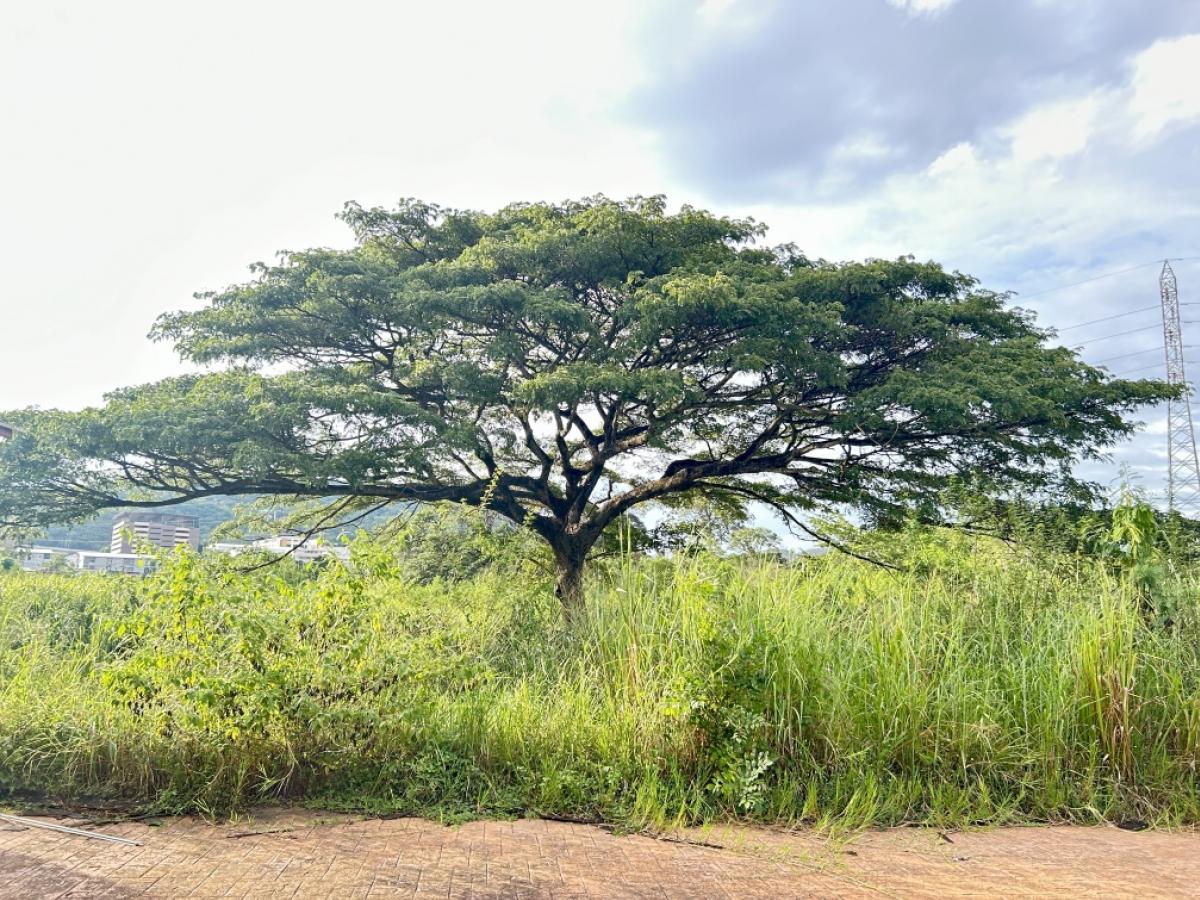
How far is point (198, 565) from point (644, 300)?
17.0ft

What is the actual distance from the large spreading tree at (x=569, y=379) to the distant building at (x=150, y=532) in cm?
59

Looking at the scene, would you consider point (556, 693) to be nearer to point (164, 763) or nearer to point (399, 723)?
point (399, 723)

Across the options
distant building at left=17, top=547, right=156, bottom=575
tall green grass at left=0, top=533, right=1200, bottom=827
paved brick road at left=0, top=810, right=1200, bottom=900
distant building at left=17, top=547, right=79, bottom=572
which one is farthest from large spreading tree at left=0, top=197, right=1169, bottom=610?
distant building at left=17, top=547, right=79, bottom=572

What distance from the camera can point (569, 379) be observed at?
26.1 ft

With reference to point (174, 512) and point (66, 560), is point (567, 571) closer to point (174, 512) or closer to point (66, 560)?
point (174, 512)

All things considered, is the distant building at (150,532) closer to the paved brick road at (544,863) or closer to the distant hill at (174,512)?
the distant hill at (174,512)

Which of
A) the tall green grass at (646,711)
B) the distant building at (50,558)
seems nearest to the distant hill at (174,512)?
the distant building at (50,558)

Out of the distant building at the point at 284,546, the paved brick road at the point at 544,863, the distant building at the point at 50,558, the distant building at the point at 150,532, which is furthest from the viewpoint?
the distant building at the point at 50,558

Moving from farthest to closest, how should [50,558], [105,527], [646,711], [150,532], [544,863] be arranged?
[50,558]
[105,527]
[150,532]
[646,711]
[544,863]

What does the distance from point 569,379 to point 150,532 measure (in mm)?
4047

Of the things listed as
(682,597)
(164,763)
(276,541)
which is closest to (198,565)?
(164,763)

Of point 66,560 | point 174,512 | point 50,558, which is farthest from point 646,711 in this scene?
point 50,558

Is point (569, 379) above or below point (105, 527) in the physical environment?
above

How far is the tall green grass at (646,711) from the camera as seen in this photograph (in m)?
3.90
